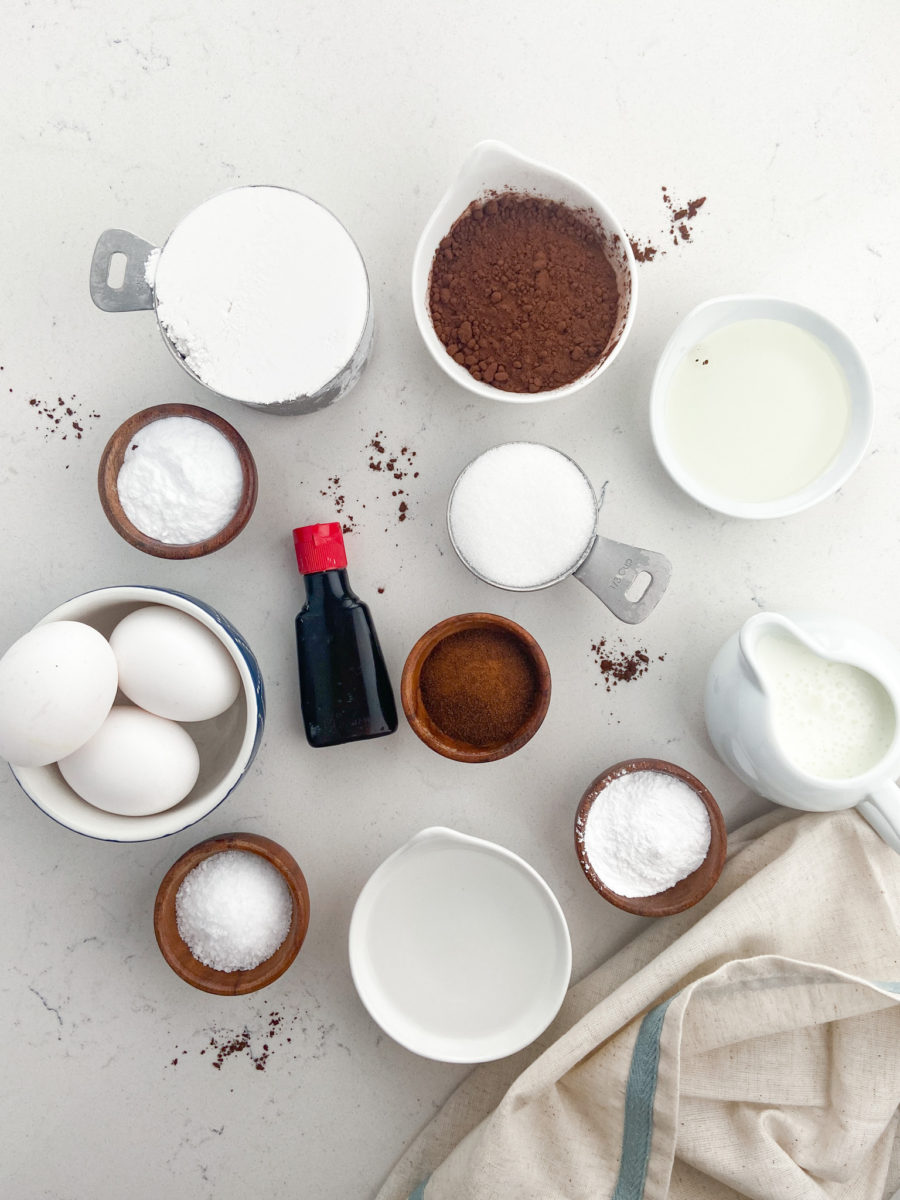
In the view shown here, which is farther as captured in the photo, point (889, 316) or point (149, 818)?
point (889, 316)

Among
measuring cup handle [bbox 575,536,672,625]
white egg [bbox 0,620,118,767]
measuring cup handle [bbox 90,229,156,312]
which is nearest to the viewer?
white egg [bbox 0,620,118,767]

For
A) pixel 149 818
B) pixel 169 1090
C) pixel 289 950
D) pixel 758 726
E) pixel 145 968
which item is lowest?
pixel 169 1090

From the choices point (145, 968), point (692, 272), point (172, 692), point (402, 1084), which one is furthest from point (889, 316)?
point (145, 968)

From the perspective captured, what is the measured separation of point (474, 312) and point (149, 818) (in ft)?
2.25

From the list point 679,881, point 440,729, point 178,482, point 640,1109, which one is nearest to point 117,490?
point 178,482

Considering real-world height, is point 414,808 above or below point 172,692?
below

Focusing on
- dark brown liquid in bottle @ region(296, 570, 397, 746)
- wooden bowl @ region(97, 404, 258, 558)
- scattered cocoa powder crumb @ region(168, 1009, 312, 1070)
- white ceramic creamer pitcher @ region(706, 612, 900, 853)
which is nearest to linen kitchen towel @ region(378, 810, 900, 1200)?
white ceramic creamer pitcher @ region(706, 612, 900, 853)

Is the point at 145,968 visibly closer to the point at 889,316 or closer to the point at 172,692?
the point at 172,692

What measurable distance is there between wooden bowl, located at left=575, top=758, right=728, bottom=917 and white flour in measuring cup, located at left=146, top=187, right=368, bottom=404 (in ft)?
1.89

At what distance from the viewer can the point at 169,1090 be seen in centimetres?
106

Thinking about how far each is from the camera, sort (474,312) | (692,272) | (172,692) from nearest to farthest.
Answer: (172,692), (474,312), (692,272)

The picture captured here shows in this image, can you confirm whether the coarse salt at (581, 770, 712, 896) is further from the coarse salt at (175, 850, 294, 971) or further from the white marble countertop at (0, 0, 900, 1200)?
the coarse salt at (175, 850, 294, 971)

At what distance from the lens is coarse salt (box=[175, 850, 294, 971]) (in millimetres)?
949

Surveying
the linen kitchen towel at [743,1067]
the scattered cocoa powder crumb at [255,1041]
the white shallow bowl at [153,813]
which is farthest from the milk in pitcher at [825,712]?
the scattered cocoa powder crumb at [255,1041]
